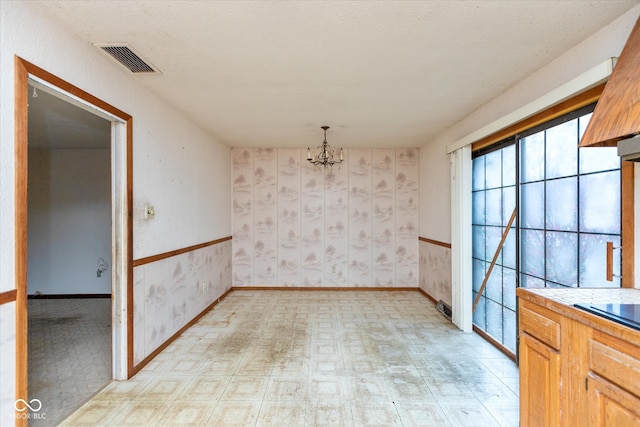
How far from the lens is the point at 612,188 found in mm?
2027

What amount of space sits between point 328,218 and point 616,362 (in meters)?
4.64

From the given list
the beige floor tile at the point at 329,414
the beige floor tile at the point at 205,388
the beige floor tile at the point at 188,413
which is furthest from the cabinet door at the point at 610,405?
the beige floor tile at the point at 205,388

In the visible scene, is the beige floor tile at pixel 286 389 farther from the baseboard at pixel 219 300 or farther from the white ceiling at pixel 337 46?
the white ceiling at pixel 337 46

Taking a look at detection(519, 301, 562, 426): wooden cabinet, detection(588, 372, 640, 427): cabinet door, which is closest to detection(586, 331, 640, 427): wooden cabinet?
detection(588, 372, 640, 427): cabinet door

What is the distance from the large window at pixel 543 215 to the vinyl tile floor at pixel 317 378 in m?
0.65

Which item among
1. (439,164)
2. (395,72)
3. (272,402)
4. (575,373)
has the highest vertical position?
(395,72)

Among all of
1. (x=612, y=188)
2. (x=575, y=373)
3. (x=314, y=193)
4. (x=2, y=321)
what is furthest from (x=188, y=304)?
(x=612, y=188)

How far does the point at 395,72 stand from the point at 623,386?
7.32 feet

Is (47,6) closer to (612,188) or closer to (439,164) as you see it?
(612,188)

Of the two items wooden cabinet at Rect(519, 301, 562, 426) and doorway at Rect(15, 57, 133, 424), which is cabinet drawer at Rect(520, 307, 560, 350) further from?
doorway at Rect(15, 57, 133, 424)

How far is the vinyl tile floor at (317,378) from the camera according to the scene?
214 centimetres

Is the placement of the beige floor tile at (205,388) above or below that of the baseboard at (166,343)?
below

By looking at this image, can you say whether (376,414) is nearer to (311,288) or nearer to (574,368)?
(574,368)

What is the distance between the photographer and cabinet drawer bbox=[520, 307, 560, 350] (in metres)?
1.54
